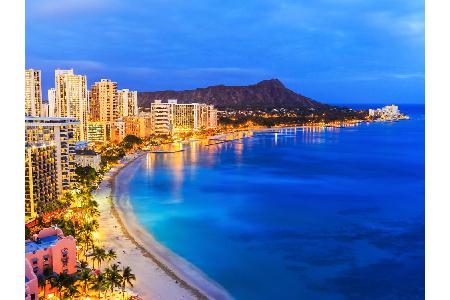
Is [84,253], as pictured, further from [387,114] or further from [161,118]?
[387,114]

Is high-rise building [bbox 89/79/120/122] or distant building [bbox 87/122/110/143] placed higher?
high-rise building [bbox 89/79/120/122]

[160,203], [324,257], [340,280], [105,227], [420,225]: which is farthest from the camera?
[160,203]

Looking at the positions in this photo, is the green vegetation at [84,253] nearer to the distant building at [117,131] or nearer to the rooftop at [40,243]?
the rooftop at [40,243]

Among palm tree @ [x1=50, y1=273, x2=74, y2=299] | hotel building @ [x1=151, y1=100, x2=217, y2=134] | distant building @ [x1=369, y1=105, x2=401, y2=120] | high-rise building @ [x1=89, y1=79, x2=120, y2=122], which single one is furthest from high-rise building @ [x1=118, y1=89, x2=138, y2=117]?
distant building @ [x1=369, y1=105, x2=401, y2=120]

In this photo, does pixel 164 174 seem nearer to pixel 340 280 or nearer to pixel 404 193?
pixel 404 193

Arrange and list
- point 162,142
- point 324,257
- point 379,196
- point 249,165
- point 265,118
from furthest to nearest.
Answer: point 265,118
point 162,142
point 249,165
point 379,196
point 324,257

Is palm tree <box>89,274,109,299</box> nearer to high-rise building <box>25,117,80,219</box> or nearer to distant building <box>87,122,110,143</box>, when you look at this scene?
high-rise building <box>25,117,80,219</box>

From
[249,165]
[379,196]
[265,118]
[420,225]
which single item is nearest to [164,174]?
[249,165]
